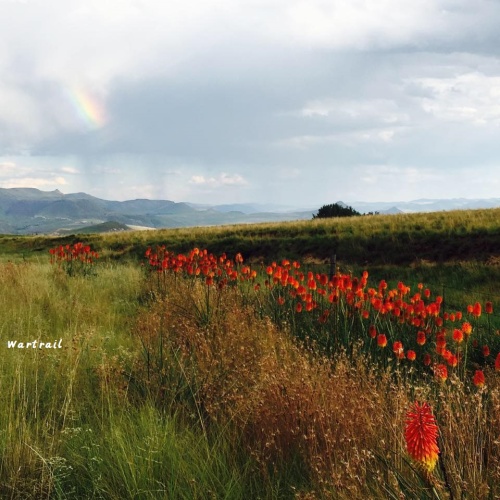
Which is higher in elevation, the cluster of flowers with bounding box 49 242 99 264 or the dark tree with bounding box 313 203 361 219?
the dark tree with bounding box 313 203 361 219

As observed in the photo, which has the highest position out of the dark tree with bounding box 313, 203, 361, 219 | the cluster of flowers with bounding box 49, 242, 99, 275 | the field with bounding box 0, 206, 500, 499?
the dark tree with bounding box 313, 203, 361, 219

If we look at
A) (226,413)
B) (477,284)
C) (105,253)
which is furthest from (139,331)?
(105,253)

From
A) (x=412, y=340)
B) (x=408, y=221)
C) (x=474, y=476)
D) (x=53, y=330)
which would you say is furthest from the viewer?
(x=408, y=221)

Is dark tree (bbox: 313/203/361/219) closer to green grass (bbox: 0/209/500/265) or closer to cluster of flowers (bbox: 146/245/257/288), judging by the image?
green grass (bbox: 0/209/500/265)

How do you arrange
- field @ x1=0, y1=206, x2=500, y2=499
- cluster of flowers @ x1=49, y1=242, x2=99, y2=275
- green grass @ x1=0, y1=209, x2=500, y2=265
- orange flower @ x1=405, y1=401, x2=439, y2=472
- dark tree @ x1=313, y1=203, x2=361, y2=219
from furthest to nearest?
dark tree @ x1=313, y1=203, x2=361, y2=219
green grass @ x1=0, y1=209, x2=500, y2=265
cluster of flowers @ x1=49, y1=242, x2=99, y2=275
field @ x1=0, y1=206, x2=500, y2=499
orange flower @ x1=405, y1=401, x2=439, y2=472

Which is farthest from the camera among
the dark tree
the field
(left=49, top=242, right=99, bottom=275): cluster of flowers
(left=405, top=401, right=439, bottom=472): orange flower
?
the dark tree

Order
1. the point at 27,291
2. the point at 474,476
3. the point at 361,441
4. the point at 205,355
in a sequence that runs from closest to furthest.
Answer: the point at 474,476 < the point at 361,441 < the point at 205,355 < the point at 27,291

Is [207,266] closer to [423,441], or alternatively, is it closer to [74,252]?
[74,252]

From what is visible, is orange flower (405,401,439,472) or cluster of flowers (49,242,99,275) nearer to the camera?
orange flower (405,401,439,472)

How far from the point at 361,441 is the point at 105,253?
28.6 m

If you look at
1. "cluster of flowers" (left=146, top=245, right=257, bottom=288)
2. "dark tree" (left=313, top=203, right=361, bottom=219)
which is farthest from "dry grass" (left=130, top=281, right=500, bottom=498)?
"dark tree" (left=313, top=203, right=361, bottom=219)

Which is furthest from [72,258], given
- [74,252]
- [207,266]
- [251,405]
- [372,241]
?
[372,241]

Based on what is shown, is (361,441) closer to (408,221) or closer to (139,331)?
(139,331)

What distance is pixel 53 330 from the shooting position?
→ 7.30 meters
